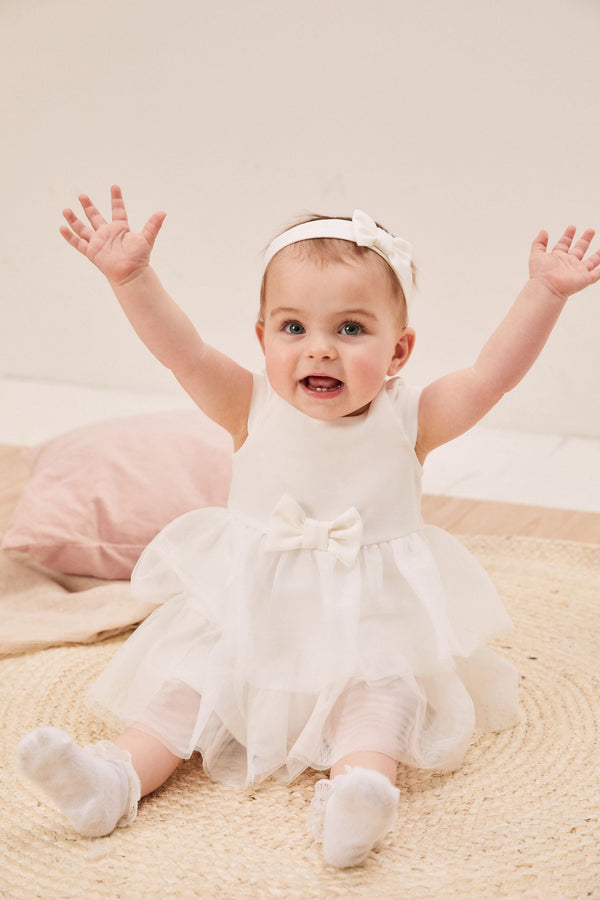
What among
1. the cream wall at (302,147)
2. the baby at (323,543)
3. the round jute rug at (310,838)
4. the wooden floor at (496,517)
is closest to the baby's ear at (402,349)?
the baby at (323,543)

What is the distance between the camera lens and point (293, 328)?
114 cm

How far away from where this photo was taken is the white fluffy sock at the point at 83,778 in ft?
3.05

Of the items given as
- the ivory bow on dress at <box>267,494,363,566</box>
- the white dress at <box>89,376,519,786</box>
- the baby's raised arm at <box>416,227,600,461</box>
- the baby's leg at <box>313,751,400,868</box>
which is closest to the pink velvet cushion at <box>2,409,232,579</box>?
the white dress at <box>89,376,519,786</box>

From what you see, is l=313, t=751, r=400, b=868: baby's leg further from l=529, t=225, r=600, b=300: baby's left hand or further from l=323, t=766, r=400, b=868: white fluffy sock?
l=529, t=225, r=600, b=300: baby's left hand

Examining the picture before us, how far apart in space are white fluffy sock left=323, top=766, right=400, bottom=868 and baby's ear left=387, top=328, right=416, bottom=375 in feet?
1.45

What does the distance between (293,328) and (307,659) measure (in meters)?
0.33

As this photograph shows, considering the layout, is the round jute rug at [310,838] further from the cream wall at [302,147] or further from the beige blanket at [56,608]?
the cream wall at [302,147]

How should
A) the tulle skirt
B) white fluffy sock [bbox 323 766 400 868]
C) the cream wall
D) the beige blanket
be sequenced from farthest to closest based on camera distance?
the cream wall < the beige blanket < the tulle skirt < white fluffy sock [bbox 323 766 400 868]

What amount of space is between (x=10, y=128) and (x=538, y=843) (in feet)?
8.47

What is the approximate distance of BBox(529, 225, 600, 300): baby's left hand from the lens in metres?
1.10

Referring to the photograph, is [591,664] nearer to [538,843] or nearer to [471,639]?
[471,639]

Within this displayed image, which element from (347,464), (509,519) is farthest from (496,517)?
(347,464)

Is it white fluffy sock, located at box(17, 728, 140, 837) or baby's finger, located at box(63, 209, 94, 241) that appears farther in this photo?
baby's finger, located at box(63, 209, 94, 241)

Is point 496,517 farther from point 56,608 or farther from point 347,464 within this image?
point 347,464
